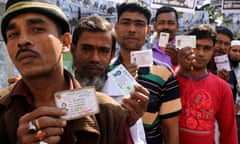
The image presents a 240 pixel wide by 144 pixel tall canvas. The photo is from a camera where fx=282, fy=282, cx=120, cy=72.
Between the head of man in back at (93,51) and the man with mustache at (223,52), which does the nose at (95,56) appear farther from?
the man with mustache at (223,52)

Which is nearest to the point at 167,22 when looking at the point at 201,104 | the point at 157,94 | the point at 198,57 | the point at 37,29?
the point at 198,57

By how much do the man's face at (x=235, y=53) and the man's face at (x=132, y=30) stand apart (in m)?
1.84

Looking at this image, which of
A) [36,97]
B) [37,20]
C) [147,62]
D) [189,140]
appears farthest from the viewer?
[189,140]

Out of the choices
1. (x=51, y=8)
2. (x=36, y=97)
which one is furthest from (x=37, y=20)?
(x=36, y=97)

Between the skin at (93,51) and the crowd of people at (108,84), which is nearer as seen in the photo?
the crowd of people at (108,84)

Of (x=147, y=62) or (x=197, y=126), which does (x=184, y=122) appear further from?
(x=147, y=62)

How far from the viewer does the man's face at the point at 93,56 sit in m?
1.79

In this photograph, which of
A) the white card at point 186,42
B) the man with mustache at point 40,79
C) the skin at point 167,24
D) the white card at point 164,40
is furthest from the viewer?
the skin at point 167,24

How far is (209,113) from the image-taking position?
2.15 meters

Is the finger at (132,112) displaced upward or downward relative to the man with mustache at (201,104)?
upward

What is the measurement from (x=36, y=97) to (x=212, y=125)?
1.44 metres

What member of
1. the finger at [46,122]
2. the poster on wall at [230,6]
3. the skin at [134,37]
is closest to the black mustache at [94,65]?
the skin at [134,37]

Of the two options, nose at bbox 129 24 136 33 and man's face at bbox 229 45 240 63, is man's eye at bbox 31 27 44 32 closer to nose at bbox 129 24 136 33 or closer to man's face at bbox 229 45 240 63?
nose at bbox 129 24 136 33

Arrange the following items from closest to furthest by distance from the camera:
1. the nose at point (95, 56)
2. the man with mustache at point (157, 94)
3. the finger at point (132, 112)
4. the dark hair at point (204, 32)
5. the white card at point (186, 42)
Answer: the finger at point (132, 112) < the nose at point (95, 56) < the man with mustache at point (157, 94) < the white card at point (186, 42) < the dark hair at point (204, 32)
